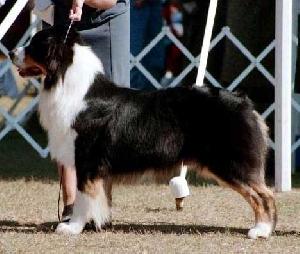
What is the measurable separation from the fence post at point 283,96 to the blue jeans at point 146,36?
272 cm

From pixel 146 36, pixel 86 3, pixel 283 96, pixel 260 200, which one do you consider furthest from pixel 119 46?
pixel 146 36

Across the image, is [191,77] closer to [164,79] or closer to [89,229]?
[164,79]

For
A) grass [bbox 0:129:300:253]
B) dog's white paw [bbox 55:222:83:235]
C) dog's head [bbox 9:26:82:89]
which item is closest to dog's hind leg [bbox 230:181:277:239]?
grass [bbox 0:129:300:253]

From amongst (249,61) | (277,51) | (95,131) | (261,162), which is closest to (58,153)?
(95,131)

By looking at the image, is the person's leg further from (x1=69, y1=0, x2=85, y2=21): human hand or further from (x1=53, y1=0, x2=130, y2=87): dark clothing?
(x1=69, y1=0, x2=85, y2=21): human hand

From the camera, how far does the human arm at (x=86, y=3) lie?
524cm

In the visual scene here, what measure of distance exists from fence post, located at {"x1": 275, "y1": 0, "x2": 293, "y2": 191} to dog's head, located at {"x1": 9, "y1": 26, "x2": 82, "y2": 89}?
237 centimetres

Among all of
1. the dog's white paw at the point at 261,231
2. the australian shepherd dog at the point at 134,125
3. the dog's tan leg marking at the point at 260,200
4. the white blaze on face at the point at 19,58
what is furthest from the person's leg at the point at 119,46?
the dog's white paw at the point at 261,231

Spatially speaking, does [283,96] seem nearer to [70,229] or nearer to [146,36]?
[70,229]

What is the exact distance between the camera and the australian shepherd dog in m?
5.27

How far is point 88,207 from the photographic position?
536 cm

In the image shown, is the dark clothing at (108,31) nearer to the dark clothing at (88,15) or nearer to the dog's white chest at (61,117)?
the dark clothing at (88,15)

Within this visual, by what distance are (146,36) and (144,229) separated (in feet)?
16.7

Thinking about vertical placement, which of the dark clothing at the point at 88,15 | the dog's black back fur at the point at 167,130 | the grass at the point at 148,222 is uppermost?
the dark clothing at the point at 88,15
